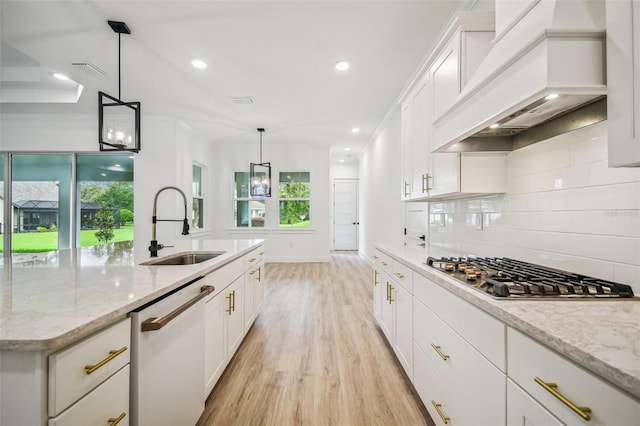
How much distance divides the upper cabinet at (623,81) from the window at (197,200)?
20.1 feet

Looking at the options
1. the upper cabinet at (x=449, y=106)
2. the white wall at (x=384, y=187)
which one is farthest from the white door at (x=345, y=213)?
the upper cabinet at (x=449, y=106)

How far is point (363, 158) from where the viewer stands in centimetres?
727

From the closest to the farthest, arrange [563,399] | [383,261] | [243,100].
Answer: [563,399] < [383,261] < [243,100]

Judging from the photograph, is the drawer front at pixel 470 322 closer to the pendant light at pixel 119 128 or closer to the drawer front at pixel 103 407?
the drawer front at pixel 103 407

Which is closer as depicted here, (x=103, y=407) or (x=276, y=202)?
(x=103, y=407)

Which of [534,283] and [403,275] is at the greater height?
[534,283]

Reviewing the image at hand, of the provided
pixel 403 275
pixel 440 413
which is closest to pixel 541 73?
pixel 403 275

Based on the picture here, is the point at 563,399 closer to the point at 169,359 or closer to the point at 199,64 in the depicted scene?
the point at 169,359

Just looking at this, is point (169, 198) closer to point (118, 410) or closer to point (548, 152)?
point (118, 410)

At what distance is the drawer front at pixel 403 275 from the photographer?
5.85ft

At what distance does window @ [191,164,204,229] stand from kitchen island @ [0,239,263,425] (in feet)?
14.1

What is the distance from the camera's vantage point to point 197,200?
6.08 m

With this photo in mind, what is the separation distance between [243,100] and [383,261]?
319 centimetres

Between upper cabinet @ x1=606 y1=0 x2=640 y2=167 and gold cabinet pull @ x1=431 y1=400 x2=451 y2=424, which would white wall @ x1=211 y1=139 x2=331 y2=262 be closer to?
gold cabinet pull @ x1=431 y1=400 x2=451 y2=424
